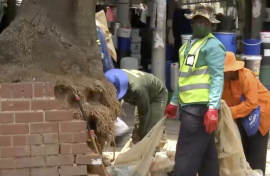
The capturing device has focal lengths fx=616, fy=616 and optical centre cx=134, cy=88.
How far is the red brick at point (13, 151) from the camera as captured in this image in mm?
4469

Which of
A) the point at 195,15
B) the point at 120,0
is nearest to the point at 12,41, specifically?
the point at 195,15

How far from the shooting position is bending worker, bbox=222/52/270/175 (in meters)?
5.84

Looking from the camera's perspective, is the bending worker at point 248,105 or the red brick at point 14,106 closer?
the red brick at point 14,106

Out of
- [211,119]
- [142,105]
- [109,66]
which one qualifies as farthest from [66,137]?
[109,66]

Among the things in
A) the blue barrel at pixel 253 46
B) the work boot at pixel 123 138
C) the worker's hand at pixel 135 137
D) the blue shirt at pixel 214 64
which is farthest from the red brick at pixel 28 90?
the blue barrel at pixel 253 46

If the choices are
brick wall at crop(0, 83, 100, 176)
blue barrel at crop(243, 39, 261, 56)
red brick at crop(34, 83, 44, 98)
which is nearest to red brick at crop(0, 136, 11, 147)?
brick wall at crop(0, 83, 100, 176)

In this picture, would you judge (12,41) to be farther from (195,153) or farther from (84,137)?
(195,153)

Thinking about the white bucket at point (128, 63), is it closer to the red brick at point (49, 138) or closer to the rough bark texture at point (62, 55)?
the rough bark texture at point (62, 55)

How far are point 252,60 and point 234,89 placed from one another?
4166 millimetres

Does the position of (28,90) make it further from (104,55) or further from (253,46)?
(253,46)

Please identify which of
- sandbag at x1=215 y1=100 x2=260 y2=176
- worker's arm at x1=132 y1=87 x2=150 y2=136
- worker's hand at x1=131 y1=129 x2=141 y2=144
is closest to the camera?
sandbag at x1=215 y1=100 x2=260 y2=176

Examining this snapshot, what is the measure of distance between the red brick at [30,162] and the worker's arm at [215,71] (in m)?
1.44

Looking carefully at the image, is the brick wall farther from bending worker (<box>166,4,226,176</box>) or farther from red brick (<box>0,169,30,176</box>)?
bending worker (<box>166,4,226,176</box>)

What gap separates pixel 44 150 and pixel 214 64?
157 cm
